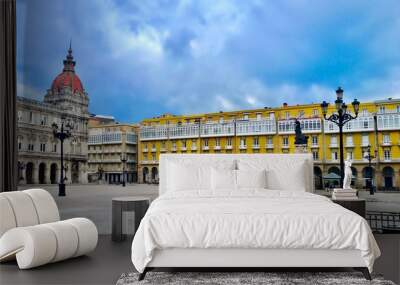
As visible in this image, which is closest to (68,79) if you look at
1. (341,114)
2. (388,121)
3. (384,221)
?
(341,114)

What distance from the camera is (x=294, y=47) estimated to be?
564cm

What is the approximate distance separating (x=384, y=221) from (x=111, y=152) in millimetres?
3942

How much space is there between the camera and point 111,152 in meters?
6.16

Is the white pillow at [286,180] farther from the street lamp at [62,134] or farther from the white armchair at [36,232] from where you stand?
Result: the street lamp at [62,134]

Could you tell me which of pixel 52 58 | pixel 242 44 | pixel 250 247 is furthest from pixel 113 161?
pixel 250 247

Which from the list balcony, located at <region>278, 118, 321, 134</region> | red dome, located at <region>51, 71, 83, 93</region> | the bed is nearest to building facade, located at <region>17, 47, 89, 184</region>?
red dome, located at <region>51, 71, 83, 93</region>

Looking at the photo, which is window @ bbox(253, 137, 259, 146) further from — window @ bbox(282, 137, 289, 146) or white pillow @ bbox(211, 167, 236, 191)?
white pillow @ bbox(211, 167, 236, 191)

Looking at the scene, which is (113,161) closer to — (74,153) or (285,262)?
(74,153)

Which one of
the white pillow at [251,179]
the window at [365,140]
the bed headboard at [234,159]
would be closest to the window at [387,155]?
the window at [365,140]

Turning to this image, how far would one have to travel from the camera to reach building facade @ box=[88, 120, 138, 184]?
19.8 feet

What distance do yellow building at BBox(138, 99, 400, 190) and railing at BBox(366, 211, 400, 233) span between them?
374 millimetres

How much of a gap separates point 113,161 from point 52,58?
1.71 metres

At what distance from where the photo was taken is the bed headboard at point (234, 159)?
5.20 metres

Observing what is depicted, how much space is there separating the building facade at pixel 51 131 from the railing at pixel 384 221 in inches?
160
